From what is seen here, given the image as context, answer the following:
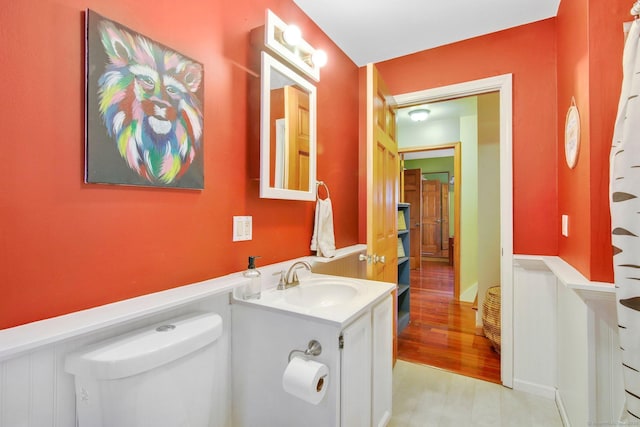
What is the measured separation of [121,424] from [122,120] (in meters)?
0.86

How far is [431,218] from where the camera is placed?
6824 mm

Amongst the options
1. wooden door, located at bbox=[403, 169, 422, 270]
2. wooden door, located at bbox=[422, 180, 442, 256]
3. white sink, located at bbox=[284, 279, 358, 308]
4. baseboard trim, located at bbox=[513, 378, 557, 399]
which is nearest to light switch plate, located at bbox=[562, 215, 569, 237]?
baseboard trim, located at bbox=[513, 378, 557, 399]

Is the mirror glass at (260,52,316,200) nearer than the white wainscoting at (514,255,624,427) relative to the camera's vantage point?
No

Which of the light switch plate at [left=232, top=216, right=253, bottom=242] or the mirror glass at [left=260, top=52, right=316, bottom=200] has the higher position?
the mirror glass at [left=260, top=52, right=316, bottom=200]

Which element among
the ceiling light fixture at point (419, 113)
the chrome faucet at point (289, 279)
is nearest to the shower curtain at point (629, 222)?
the chrome faucet at point (289, 279)

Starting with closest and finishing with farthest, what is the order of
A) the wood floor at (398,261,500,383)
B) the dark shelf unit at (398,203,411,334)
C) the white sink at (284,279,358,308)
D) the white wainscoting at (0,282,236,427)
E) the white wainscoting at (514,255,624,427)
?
the white wainscoting at (0,282,236,427) < the white wainscoting at (514,255,624,427) < the white sink at (284,279,358,308) < the wood floor at (398,261,500,383) < the dark shelf unit at (398,203,411,334)

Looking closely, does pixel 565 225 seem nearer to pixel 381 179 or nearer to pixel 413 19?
pixel 381 179

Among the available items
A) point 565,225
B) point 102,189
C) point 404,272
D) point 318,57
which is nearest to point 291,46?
point 318,57

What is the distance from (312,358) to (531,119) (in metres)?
1.99

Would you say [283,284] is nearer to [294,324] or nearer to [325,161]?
[294,324]

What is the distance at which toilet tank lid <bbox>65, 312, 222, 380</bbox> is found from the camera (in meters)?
0.77

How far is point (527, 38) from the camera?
1.95 m

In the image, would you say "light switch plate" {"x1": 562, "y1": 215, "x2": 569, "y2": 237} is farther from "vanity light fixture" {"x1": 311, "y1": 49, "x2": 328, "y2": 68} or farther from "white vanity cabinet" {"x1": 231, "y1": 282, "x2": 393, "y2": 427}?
"vanity light fixture" {"x1": 311, "y1": 49, "x2": 328, "y2": 68}

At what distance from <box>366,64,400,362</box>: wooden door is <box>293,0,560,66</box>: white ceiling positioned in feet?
1.27
